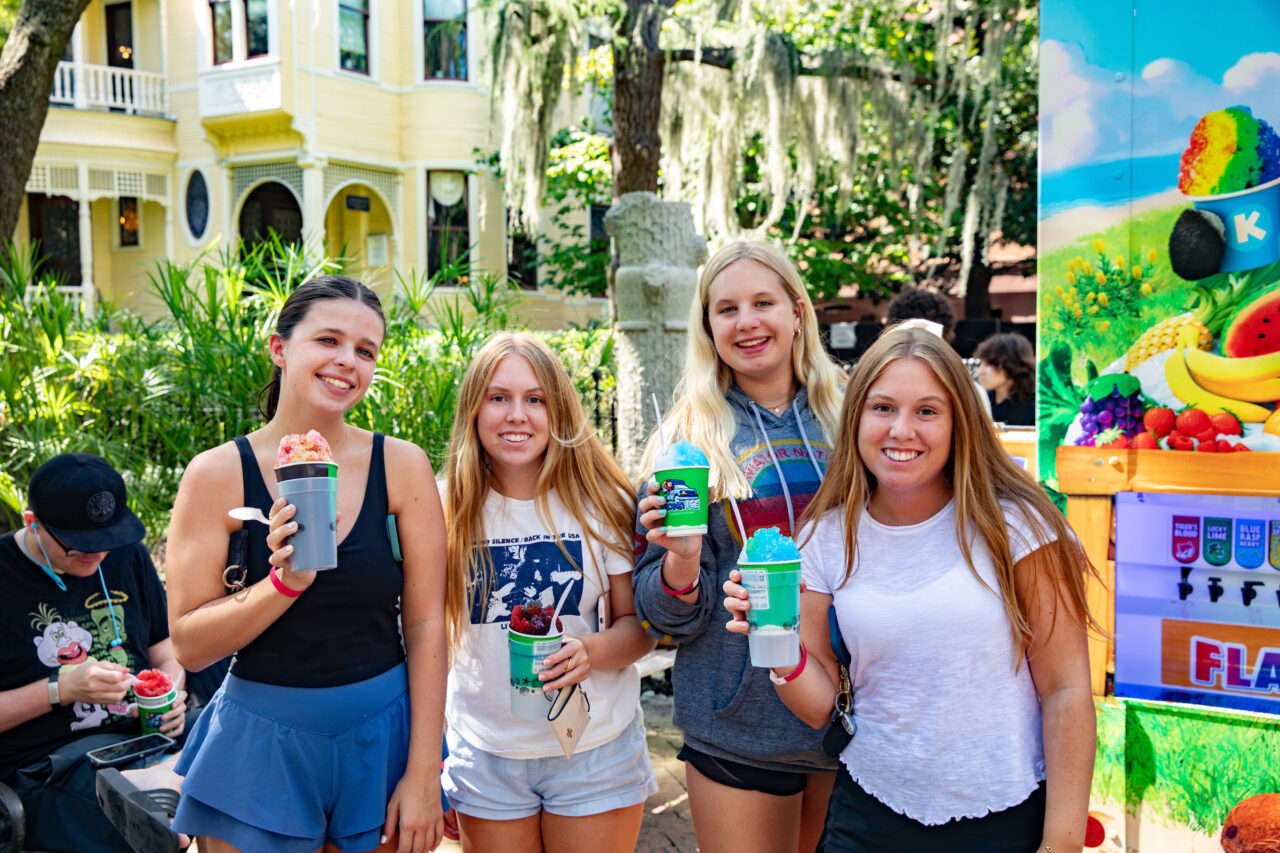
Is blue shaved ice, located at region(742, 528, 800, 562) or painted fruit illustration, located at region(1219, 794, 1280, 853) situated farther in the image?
painted fruit illustration, located at region(1219, 794, 1280, 853)

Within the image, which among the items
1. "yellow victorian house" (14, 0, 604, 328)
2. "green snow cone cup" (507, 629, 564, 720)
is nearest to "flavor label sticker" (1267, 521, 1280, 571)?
"green snow cone cup" (507, 629, 564, 720)

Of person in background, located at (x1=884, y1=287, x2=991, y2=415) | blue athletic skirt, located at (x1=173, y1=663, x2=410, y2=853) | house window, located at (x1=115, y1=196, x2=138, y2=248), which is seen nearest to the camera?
blue athletic skirt, located at (x1=173, y1=663, x2=410, y2=853)

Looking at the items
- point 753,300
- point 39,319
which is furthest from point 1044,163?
point 39,319

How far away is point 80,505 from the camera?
9.80ft

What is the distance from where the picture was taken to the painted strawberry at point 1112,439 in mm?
2852

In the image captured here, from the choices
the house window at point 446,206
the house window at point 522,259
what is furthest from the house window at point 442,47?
the house window at point 522,259

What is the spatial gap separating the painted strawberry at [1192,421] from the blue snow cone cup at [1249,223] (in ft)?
1.31

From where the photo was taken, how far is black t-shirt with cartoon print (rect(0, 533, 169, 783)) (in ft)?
9.80

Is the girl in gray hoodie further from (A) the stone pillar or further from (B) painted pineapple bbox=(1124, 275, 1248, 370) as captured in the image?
(A) the stone pillar

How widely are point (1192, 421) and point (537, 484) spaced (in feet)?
6.13

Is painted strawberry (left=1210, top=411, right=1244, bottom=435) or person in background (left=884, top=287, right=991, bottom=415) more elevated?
person in background (left=884, top=287, right=991, bottom=415)

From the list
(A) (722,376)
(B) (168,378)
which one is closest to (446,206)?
(B) (168,378)

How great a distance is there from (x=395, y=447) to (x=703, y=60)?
865 centimetres

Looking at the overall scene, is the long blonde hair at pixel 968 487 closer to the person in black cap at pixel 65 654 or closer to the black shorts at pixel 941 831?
the black shorts at pixel 941 831
